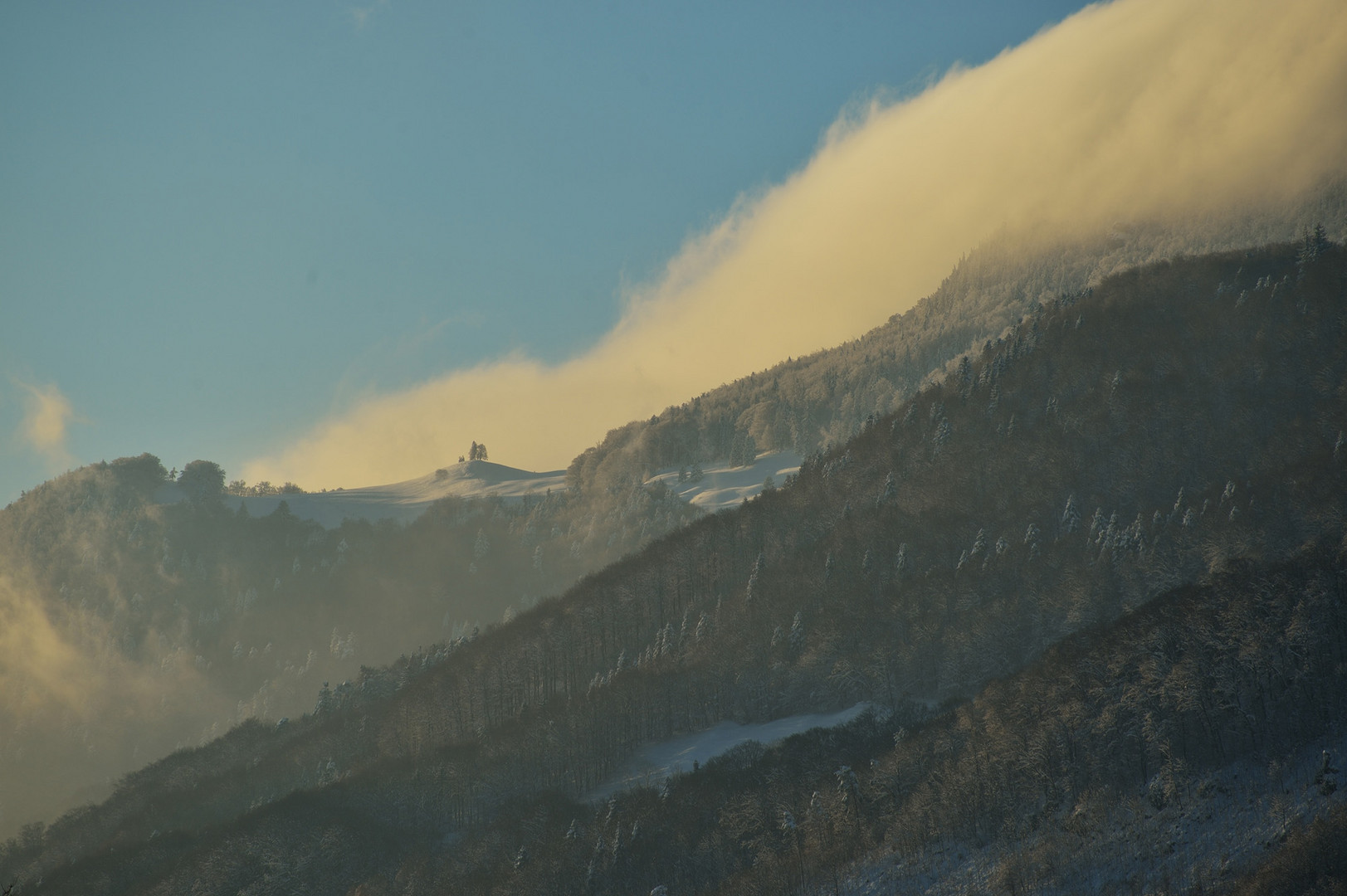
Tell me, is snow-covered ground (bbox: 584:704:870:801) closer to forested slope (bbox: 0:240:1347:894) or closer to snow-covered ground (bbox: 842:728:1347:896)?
forested slope (bbox: 0:240:1347:894)

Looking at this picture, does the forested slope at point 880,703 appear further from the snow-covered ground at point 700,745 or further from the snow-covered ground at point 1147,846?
the snow-covered ground at point 700,745

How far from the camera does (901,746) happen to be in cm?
12862

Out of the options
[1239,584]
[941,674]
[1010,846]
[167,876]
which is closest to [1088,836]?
[1010,846]

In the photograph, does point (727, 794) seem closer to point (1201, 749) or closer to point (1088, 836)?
point (1088, 836)

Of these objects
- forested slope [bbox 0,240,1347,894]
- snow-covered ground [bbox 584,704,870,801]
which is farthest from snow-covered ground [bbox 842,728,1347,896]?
snow-covered ground [bbox 584,704,870,801]

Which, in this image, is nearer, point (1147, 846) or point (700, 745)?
point (1147, 846)

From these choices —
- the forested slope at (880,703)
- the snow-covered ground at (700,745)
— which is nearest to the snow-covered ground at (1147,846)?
the forested slope at (880,703)

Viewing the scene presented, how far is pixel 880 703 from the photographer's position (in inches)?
6270

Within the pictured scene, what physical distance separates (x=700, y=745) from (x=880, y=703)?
26768 mm

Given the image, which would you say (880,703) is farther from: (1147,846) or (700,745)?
(1147,846)

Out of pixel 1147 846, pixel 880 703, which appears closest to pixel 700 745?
pixel 880 703

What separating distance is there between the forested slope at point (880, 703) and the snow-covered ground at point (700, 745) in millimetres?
3562

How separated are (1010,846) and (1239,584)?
4630 cm

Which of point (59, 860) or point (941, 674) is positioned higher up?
point (59, 860)
